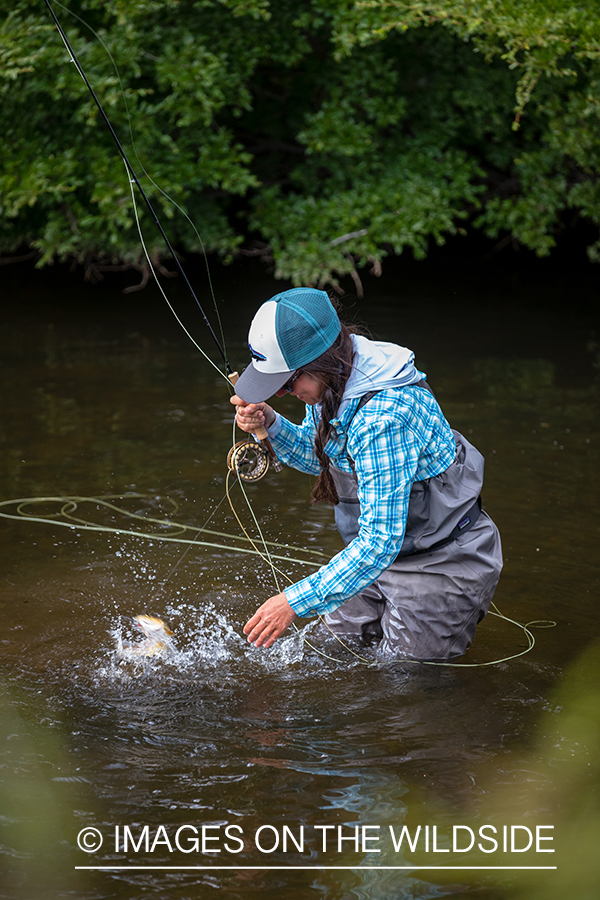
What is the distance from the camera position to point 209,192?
421 inches

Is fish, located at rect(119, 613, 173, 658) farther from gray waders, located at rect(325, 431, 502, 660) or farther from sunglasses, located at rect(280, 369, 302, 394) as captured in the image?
sunglasses, located at rect(280, 369, 302, 394)

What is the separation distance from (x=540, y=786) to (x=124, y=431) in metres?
4.38

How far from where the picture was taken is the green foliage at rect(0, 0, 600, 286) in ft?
28.1

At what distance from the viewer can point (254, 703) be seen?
346 cm

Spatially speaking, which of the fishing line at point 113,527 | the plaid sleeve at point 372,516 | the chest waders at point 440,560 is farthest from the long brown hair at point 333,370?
the fishing line at point 113,527

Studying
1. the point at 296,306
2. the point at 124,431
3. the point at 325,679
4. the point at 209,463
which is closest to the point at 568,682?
the point at 325,679

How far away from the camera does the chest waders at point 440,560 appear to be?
316cm

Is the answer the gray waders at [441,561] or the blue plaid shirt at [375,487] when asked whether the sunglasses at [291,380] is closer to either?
the blue plaid shirt at [375,487]

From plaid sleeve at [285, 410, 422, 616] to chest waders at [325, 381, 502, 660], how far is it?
26 centimetres

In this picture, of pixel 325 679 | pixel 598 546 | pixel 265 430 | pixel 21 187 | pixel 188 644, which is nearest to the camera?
pixel 265 430

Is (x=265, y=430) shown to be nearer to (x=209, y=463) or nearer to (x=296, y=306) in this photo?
(x=296, y=306)

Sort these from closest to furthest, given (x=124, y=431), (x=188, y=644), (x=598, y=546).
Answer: (x=188, y=644)
(x=598, y=546)
(x=124, y=431)

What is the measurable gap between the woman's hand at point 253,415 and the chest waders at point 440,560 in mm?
332
